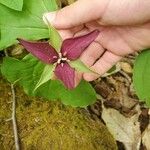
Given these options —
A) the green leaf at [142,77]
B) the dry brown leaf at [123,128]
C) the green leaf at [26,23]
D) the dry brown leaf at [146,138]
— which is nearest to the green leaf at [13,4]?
the green leaf at [26,23]

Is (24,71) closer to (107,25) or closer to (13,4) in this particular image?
(13,4)

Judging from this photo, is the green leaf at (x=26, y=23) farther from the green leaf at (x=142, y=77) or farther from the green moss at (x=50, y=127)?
the green leaf at (x=142, y=77)

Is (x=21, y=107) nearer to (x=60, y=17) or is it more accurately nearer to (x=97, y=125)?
(x=97, y=125)

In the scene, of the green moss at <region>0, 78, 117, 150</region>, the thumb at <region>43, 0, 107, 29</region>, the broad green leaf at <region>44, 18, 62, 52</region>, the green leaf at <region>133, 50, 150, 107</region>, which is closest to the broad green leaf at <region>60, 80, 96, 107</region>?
the green moss at <region>0, 78, 117, 150</region>

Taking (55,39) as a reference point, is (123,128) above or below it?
below

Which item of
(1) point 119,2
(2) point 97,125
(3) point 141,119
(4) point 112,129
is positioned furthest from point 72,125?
(1) point 119,2

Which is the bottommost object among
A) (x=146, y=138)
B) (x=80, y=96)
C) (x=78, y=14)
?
(x=146, y=138)

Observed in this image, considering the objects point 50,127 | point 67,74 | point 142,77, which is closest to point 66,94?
point 50,127

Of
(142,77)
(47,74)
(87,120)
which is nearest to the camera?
(47,74)
